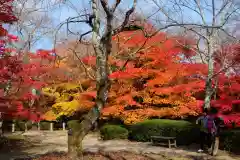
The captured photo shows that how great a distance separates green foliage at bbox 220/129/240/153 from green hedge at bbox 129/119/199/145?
2209 millimetres

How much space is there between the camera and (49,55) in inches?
1144

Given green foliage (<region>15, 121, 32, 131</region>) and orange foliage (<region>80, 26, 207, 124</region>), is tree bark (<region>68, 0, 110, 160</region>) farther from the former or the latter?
green foliage (<region>15, 121, 32, 131</region>)

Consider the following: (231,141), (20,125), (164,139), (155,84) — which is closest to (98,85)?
(231,141)

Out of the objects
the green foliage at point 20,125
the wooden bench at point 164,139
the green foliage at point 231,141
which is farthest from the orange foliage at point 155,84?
the green foliage at point 20,125

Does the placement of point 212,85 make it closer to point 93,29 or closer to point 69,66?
point 93,29

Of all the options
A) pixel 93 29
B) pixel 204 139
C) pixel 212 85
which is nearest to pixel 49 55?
pixel 212 85

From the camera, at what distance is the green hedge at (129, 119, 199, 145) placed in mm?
16031

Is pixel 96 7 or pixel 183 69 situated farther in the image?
pixel 183 69

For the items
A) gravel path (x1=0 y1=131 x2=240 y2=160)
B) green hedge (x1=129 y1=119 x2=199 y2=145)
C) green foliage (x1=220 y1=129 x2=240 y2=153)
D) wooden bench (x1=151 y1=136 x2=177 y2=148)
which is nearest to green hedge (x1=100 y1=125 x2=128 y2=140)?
green hedge (x1=129 y1=119 x2=199 y2=145)

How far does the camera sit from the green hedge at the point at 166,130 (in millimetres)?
16031

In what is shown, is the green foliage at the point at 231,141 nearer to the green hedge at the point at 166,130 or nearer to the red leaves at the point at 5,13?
the green hedge at the point at 166,130

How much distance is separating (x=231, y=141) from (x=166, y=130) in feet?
13.0

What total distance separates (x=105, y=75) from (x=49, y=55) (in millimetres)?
21314

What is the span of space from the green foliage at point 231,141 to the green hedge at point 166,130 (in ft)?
7.25
